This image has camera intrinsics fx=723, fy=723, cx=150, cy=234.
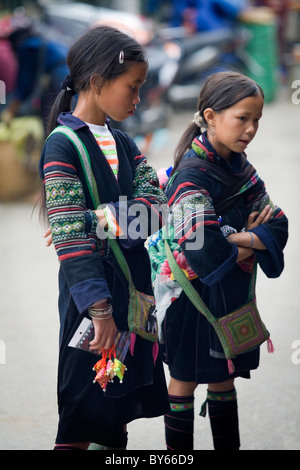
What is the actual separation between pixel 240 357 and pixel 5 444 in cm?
101

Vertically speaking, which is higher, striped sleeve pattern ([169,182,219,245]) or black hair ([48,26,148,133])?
black hair ([48,26,148,133])

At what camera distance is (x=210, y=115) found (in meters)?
2.33

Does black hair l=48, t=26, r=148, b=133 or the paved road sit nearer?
black hair l=48, t=26, r=148, b=133

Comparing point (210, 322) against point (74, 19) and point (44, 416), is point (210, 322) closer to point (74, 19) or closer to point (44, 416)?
point (44, 416)

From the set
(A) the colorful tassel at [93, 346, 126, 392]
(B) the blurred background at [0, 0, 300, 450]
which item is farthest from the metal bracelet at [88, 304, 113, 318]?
(B) the blurred background at [0, 0, 300, 450]

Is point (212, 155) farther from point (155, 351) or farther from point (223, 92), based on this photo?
point (155, 351)

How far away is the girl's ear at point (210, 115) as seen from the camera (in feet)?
7.60

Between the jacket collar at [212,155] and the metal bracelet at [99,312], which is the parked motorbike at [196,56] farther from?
the metal bracelet at [99,312]

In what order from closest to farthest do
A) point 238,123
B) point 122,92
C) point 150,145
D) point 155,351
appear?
point 122,92, point 155,351, point 238,123, point 150,145

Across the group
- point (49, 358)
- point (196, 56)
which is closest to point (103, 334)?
point (49, 358)

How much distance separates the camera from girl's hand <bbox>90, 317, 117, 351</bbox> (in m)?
1.92

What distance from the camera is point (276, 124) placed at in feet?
29.9

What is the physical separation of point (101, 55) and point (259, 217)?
753 mm

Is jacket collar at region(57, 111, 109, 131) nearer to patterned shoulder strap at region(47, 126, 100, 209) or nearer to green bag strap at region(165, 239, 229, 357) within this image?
patterned shoulder strap at region(47, 126, 100, 209)
